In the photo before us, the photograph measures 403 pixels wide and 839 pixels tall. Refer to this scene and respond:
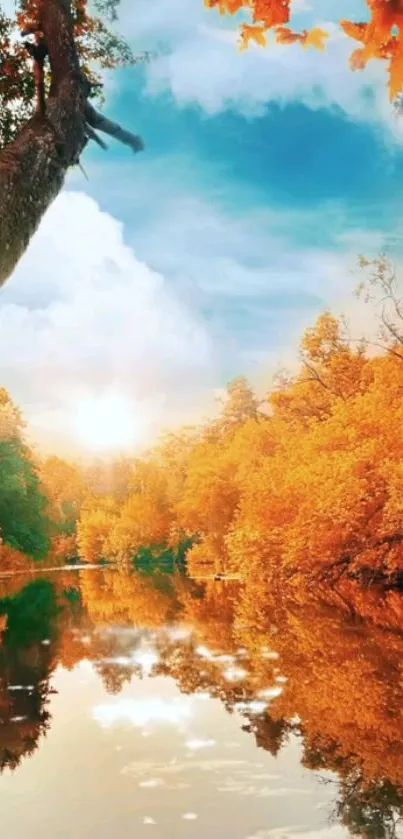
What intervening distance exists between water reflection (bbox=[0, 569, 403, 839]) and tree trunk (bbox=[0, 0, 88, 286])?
506 centimetres

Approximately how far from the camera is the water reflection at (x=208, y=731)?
657 cm

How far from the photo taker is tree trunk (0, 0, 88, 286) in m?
2.89

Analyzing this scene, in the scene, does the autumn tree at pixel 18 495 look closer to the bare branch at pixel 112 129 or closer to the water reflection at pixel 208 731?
the water reflection at pixel 208 731

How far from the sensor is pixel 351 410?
73.6ft

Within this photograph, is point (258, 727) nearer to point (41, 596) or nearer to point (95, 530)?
point (41, 596)

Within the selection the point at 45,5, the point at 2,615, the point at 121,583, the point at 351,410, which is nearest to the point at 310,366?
the point at 351,410

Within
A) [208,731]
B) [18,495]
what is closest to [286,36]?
[208,731]

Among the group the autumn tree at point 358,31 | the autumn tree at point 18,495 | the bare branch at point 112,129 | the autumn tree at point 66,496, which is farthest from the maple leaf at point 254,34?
the autumn tree at point 66,496

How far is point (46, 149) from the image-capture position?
328cm

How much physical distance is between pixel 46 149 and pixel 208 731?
7642mm

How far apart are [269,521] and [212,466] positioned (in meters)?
19.4

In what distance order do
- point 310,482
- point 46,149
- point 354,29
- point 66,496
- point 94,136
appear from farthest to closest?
point 66,496
point 310,482
point 94,136
point 46,149
point 354,29

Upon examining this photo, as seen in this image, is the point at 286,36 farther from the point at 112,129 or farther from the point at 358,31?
the point at 112,129

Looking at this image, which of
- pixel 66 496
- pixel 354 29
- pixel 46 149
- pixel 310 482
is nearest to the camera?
pixel 354 29
